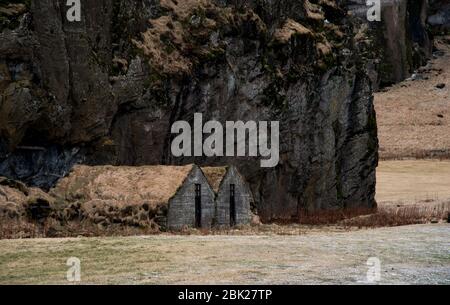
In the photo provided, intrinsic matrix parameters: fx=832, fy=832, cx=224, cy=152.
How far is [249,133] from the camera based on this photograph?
50688 mm

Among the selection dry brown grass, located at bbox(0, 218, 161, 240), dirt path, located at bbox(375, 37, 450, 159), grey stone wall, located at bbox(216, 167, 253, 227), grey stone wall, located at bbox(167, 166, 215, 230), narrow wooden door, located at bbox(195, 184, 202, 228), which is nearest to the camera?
dry brown grass, located at bbox(0, 218, 161, 240)

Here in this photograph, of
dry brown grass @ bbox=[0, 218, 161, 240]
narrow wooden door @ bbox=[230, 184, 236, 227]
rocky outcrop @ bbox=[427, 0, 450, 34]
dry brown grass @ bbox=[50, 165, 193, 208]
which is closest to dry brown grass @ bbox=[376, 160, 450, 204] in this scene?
narrow wooden door @ bbox=[230, 184, 236, 227]

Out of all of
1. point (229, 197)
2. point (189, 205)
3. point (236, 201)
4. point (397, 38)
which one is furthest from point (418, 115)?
point (189, 205)

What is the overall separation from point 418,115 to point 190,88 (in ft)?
308

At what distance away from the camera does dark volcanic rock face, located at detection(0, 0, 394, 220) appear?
37.8 m

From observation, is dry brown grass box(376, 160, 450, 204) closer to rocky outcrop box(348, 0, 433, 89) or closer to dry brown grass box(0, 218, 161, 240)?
rocky outcrop box(348, 0, 433, 89)

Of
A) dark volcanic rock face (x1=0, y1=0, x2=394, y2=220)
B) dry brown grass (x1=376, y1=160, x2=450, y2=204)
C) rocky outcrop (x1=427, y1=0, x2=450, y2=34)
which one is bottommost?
dry brown grass (x1=376, y1=160, x2=450, y2=204)

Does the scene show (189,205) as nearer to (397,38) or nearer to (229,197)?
(229,197)

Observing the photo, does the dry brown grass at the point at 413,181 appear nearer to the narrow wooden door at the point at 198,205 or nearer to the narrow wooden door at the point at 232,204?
the narrow wooden door at the point at 232,204

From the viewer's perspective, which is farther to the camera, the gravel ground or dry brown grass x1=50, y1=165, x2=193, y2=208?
dry brown grass x1=50, y1=165, x2=193, y2=208

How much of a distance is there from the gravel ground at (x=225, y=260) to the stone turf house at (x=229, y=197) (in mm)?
7034

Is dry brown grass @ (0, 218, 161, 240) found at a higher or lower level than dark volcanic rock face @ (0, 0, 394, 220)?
lower

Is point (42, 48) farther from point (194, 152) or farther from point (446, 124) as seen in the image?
point (446, 124)

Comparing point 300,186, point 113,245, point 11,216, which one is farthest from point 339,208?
point 113,245
